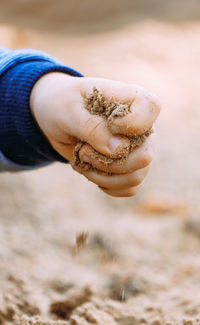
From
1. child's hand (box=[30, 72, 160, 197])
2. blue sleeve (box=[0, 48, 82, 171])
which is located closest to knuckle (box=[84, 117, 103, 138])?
child's hand (box=[30, 72, 160, 197])

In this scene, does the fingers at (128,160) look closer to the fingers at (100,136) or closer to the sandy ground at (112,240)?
the fingers at (100,136)

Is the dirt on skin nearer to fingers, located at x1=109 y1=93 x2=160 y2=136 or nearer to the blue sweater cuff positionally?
fingers, located at x1=109 y1=93 x2=160 y2=136

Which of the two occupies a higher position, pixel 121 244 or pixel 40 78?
pixel 40 78

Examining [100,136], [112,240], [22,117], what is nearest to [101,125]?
[100,136]

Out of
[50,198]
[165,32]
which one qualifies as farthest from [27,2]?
[50,198]

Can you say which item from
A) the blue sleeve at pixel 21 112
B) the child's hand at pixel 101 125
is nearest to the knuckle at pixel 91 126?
the child's hand at pixel 101 125

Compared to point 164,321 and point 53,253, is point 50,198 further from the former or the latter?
point 164,321
